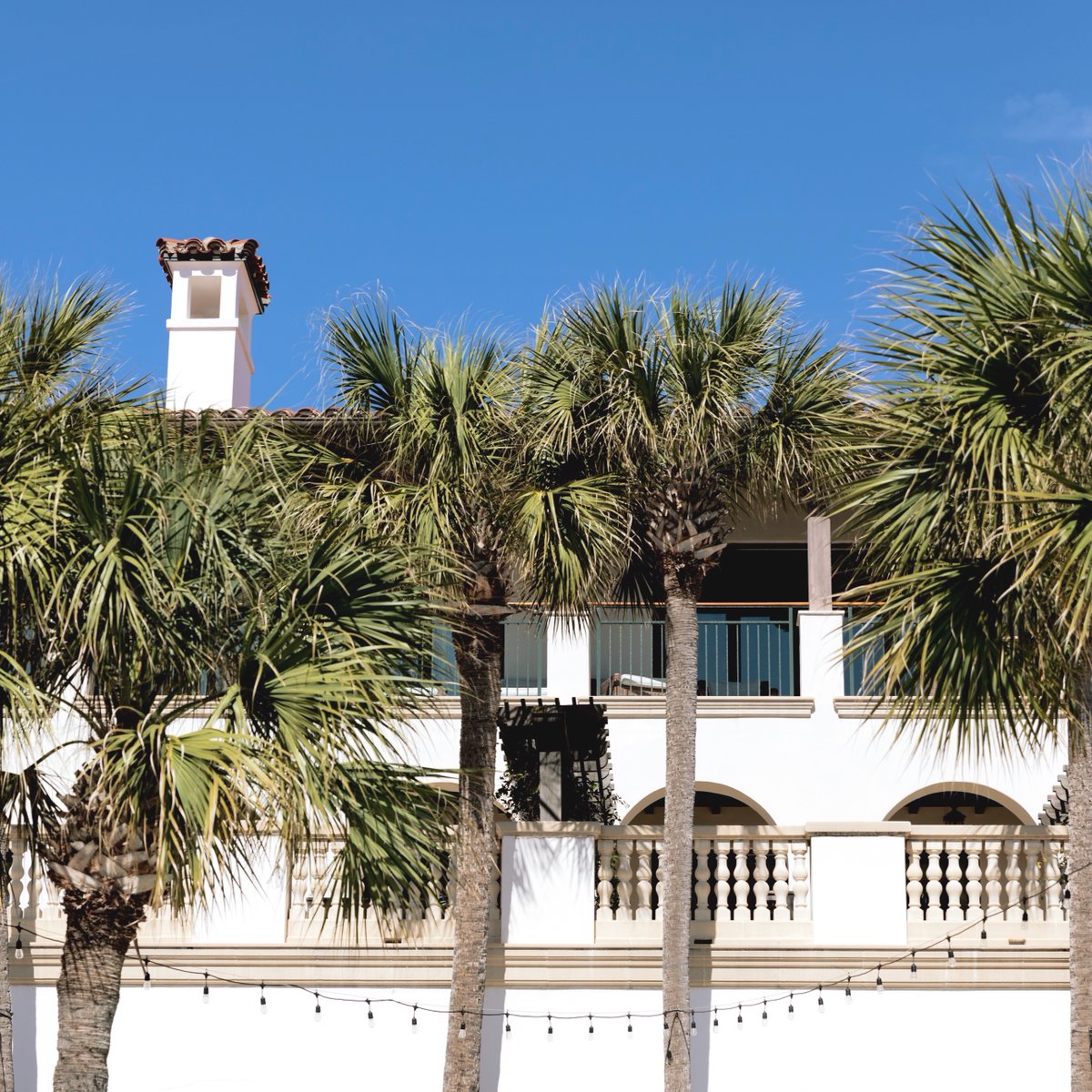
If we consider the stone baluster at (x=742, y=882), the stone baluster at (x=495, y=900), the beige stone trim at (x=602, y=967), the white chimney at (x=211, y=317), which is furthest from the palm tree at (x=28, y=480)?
the white chimney at (x=211, y=317)

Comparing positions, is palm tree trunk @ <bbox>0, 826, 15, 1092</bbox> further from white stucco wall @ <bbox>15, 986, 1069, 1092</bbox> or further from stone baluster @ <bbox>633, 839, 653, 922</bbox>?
stone baluster @ <bbox>633, 839, 653, 922</bbox>

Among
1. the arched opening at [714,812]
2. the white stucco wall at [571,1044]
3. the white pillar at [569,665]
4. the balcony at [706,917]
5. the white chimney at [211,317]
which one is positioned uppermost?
the white chimney at [211,317]

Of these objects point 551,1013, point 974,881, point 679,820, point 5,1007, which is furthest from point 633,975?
point 5,1007

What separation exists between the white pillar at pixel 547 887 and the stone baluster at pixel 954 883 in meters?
A: 2.96

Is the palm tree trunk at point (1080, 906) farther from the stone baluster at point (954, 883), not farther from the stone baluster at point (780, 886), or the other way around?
the stone baluster at point (780, 886)

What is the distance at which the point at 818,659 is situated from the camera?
18.0 metres

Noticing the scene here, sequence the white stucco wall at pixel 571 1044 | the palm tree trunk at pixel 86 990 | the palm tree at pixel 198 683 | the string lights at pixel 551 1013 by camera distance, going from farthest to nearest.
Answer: the string lights at pixel 551 1013 → the white stucco wall at pixel 571 1044 → the palm tree trunk at pixel 86 990 → the palm tree at pixel 198 683

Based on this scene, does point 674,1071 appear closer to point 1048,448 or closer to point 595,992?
point 595,992

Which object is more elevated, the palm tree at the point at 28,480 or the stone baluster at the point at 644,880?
the palm tree at the point at 28,480

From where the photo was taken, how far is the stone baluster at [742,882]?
1353 cm

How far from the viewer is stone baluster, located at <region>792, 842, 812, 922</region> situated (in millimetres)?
13531

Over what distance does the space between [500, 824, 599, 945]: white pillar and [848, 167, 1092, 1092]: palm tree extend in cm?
418

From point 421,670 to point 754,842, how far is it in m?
4.54

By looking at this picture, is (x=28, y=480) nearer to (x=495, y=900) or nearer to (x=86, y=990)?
(x=86, y=990)
